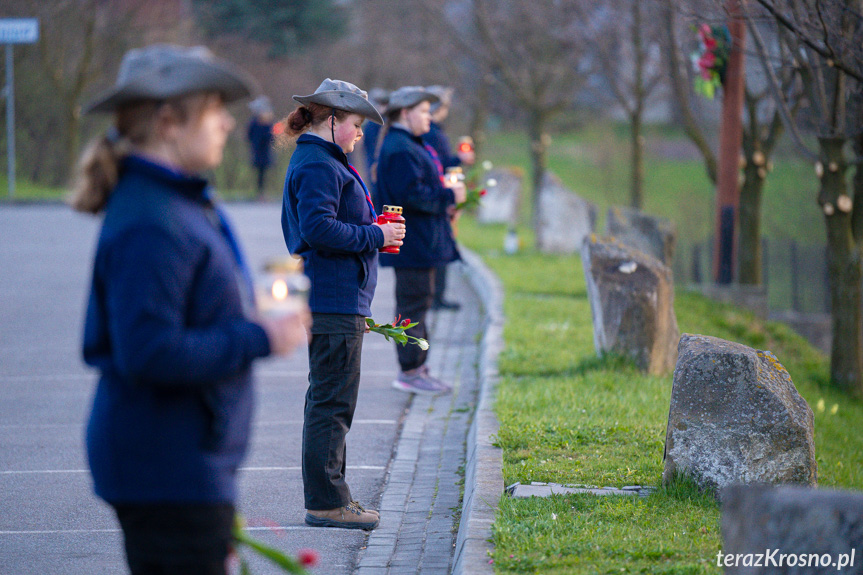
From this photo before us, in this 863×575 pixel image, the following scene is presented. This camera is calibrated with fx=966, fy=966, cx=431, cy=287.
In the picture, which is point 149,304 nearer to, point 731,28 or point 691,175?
point 731,28

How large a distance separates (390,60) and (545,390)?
25417 millimetres

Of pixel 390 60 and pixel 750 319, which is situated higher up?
pixel 390 60

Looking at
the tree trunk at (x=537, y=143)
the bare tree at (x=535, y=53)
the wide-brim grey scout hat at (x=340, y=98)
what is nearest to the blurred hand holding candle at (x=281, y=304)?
the wide-brim grey scout hat at (x=340, y=98)

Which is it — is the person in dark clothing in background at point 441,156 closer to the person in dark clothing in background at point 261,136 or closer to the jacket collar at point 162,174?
the jacket collar at point 162,174

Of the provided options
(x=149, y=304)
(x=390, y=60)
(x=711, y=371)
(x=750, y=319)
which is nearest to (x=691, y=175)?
(x=390, y=60)

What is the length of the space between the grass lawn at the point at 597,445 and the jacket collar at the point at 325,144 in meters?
1.84

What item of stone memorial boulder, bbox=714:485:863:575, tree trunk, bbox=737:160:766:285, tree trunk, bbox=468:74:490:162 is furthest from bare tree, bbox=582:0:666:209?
stone memorial boulder, bbox=714:485:863:575

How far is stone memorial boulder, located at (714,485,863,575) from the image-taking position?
2.57 metres

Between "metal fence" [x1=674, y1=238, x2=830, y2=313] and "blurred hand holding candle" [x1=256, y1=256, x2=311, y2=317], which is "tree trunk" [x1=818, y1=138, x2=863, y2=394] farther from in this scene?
"blurred hand holding candle" [x1=256, y1=256, x2=311, y2=317]

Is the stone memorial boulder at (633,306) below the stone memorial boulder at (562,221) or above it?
below

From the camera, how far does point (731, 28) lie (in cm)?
1021

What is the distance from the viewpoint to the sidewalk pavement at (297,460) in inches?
178

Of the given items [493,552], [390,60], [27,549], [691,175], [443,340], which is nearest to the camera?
[493,552]

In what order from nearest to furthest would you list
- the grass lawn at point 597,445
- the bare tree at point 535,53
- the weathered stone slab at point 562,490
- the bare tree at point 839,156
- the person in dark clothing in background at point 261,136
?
the grass lawn at point 597,445 → the weathered stone slab at point 562,490 → the bare tree at point 839,156 → the bare tree at point 535,53 → the person in dark clothing in background at point 261,136
